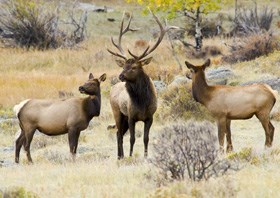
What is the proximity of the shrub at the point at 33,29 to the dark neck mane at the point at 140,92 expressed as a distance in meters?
24.0

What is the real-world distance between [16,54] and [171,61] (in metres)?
7.45

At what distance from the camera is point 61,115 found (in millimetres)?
13336

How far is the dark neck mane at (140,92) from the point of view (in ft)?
43.3

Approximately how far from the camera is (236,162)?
31.5 feet

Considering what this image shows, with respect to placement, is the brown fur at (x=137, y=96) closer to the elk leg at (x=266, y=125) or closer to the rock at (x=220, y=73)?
the elk leg at (x=266, y=125)

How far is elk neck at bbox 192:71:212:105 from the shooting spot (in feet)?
41.1

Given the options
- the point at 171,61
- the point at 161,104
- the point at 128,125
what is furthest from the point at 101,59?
the point at 128,125

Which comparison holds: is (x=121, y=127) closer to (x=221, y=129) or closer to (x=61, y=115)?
(x=61, y=115)

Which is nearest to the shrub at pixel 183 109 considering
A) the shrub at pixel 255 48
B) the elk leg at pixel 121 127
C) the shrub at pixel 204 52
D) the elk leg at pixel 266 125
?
the elk leg at pixel 121 127

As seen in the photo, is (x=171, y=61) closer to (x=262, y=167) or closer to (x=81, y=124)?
(x=81, y=124)

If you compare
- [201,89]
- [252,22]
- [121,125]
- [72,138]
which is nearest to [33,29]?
[252,22]

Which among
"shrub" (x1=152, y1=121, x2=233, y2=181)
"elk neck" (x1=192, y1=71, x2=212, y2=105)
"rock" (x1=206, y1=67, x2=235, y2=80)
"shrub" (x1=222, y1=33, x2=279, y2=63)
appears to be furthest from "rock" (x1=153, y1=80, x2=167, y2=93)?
"shrub" (x1=152, y1=121, x2=233, y2=181)

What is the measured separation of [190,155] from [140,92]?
15.4ft

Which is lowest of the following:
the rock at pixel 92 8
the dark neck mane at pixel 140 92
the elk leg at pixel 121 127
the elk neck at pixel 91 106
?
the elk leg at pixel 121 127
